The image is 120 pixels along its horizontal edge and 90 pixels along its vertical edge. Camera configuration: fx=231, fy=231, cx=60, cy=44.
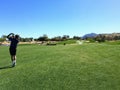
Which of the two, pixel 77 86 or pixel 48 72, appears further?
pixel 48 72

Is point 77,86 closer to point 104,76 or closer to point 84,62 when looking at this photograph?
point 104,76

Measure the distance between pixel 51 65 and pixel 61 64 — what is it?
0.63 metres

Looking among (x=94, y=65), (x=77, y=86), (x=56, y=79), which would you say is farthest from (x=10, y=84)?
(x=94, y=65)

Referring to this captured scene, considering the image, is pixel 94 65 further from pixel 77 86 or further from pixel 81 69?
pixel 77 86

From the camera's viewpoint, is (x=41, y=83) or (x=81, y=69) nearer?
(x=41, y=83)

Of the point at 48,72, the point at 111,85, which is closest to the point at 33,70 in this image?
the point at 48,72

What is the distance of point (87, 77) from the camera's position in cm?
1101

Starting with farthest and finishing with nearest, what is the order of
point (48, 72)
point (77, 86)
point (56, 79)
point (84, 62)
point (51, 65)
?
point (84, 62), point (51, 65), point (48, 72), point (56, 79), point (77, 86)

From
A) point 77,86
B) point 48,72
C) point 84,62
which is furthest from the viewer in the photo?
point 84,62

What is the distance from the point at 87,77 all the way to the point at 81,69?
4.70ft

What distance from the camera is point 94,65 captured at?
44.4 ft

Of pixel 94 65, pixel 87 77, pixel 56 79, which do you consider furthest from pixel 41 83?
pixel 94 65

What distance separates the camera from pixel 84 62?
14227 millimetres

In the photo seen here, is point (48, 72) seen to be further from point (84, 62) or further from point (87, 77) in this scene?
point (84, 62)
